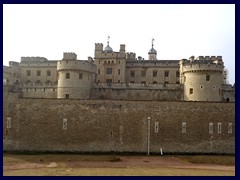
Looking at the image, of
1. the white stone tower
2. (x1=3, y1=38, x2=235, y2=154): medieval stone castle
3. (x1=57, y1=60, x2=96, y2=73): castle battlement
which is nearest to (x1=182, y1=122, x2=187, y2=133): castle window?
(x1=3, y1=38, x2=235, y2=154): medieval stone castle

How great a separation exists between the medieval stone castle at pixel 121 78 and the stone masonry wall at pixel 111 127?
10.3 m

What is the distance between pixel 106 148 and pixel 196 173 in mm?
11748

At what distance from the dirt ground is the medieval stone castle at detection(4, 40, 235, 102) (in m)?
16.1

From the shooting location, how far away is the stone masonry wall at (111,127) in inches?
1458

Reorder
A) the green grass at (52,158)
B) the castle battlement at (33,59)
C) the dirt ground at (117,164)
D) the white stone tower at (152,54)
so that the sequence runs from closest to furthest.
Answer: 1. the dirt ground at (117,164)
2. the green grass at (52,158)
3. the castle battlement at (33,59)
4. the white stone tower at (152,54)

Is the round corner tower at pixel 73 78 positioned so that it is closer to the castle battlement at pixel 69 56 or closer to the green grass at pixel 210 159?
the castle battlement at pixel 69 56

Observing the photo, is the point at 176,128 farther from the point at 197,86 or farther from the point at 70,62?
the point at 70,62

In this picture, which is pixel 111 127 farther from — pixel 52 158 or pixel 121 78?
pixel 121 78

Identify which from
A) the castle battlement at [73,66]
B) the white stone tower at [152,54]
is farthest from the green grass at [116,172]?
the white stone tower at [152,54]

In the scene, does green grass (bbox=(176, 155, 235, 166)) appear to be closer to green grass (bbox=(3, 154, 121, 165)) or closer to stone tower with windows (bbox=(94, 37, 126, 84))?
green grass (bbox=(3, 154, 121, 165))

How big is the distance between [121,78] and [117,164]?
2756 centimetres

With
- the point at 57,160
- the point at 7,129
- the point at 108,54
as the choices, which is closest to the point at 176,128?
the point at 57,160
